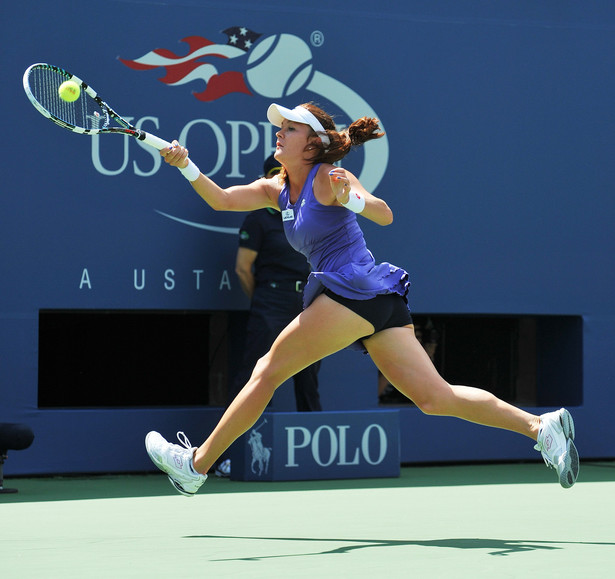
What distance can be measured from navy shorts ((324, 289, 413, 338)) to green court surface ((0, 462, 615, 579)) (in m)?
0.84

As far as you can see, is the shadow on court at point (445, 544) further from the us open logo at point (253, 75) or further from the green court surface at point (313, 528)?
the us open logo at point (253, 75)

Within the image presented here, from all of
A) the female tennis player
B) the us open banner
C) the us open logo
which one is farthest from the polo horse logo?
the female tennis player

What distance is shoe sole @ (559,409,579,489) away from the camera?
4.84m

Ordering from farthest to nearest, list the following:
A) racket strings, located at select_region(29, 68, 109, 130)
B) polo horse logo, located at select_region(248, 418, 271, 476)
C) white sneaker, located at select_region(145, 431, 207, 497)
A: polo horse logo, located at select_region(248, 418, 271, 476)
racket strings, located at select_region(29, 68, 109, 130)
white sneaker, located at select_region(145, 431, 207, 497)

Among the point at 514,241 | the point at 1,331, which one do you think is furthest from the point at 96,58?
the point at 514,241

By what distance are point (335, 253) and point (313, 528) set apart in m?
1.15

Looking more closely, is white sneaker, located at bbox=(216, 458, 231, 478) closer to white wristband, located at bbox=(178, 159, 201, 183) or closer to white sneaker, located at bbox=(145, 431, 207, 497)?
white sneaker, located at bbox=(145, 431, 207, 497)

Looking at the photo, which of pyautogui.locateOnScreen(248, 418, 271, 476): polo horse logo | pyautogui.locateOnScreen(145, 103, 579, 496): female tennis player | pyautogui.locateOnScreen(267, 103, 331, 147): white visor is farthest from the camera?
pyautogui.locateOnScreen(248, 418, 271, 476): polo horse logo

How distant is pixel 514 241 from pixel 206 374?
7.71 ft

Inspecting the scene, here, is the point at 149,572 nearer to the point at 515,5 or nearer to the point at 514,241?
the point at 514,241

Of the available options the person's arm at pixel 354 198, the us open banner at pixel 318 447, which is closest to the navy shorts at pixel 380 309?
the person's arm at pixel 354 198

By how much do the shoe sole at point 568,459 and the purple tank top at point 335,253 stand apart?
83 centimetres

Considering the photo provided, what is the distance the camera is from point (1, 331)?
7129mm

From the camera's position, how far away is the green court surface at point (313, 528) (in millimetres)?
4020
